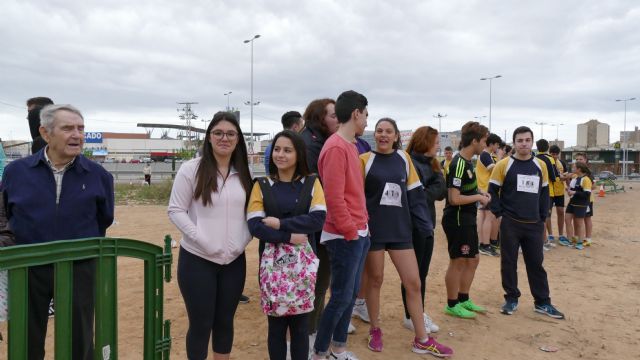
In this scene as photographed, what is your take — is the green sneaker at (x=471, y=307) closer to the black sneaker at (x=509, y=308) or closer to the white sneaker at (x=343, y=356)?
the black sneaker at (x=509, y=308)

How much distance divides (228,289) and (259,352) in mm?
1288

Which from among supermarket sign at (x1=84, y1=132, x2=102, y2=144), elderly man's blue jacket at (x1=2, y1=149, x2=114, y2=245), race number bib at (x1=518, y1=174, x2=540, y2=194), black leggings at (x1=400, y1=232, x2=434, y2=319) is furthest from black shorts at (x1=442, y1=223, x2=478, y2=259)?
supermarket sign at (x1=84, y1=132, x2=102, y2=144)

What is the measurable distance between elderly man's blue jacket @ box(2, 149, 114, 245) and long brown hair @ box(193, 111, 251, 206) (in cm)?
59

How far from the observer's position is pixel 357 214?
3.26 metres

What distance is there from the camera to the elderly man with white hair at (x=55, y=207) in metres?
2.46

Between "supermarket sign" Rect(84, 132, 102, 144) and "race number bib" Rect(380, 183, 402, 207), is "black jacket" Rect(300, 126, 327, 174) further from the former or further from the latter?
"supermarket sign" Rect(84, 132, 102, 144)

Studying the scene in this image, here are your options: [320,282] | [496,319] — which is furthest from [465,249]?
[320,282]

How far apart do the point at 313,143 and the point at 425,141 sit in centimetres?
117

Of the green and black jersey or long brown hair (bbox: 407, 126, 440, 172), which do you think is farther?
the green and black jersey

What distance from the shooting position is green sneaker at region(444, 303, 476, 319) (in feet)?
15.2

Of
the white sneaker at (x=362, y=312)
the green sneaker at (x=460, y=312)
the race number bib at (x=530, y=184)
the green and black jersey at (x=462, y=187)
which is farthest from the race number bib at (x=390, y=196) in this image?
the race number bib at (x=530, y=184)

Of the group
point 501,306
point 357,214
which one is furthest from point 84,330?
point 501,306

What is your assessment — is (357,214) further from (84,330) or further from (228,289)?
(84,330)

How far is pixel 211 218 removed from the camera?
8.86 ft
